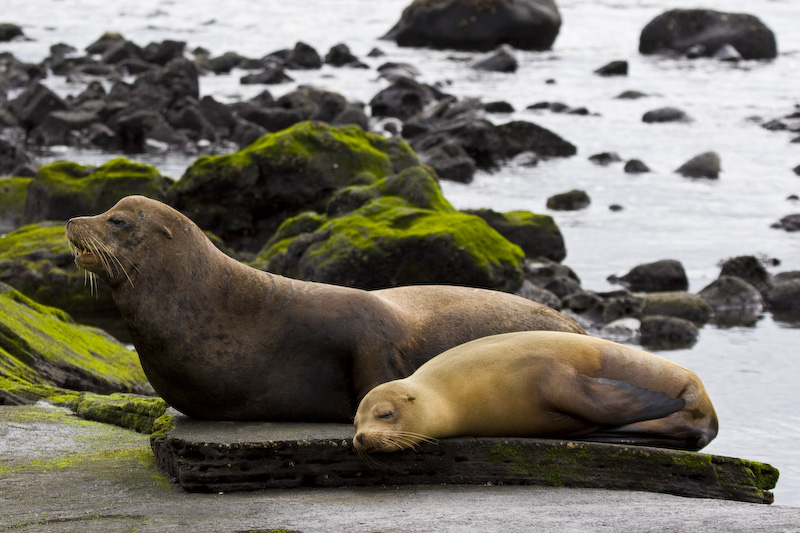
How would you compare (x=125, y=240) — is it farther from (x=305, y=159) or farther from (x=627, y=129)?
(x=627, y=129)

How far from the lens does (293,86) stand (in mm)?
37938

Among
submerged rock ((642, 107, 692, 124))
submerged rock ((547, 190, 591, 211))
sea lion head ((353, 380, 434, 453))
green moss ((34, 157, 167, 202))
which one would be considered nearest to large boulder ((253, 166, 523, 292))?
green moss ((34, 157, 167, 202))

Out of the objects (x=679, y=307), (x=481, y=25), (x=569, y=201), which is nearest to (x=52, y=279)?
(x=679, y=307)

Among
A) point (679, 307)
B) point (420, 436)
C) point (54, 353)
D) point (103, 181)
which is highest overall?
point (420, 436)

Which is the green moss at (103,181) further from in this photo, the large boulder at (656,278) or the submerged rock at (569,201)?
the large boulder at (656,278)

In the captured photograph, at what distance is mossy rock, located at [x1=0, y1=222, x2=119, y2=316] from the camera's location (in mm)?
15125

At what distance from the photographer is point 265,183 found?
18.4 meters

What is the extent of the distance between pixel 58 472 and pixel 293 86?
32642 mm

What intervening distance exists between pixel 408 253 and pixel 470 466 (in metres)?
8.46

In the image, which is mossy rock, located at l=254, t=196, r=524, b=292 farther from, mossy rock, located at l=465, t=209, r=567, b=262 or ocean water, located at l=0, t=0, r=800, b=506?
mossy rock, located at l=465, t=209, r=567, b=262

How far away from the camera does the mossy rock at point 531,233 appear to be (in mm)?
18203

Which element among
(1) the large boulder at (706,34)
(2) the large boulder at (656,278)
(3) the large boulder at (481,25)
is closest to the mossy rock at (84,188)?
(2) the large boulder at (656,278)

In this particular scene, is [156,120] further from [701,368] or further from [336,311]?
[336,311]

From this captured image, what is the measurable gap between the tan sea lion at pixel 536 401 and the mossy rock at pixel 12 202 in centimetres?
1517
